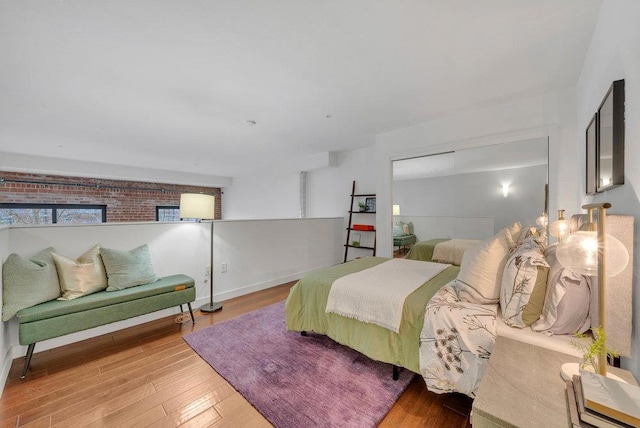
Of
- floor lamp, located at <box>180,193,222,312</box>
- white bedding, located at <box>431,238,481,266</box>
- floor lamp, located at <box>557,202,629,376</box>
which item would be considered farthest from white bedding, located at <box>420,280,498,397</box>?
floor lamp, located at <box>180,193,222,312</box>

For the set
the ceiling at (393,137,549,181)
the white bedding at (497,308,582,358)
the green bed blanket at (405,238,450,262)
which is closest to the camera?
the white bedding at (497,308,582,358)

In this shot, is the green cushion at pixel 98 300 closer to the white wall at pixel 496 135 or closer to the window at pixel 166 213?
the white wall at pixel 496 135

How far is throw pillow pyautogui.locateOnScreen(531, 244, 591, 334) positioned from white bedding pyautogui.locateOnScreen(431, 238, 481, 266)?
1845 millimetres

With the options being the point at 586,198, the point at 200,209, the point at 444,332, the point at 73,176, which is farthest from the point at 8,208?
the point at 586,198

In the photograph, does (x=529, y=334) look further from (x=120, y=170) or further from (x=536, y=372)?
(x=120, y=170)

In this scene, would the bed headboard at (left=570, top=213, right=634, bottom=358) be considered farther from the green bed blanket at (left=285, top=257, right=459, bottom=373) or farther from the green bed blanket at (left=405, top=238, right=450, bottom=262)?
the green bed blanket at (left=405, top=238, right=450, bottom=262)

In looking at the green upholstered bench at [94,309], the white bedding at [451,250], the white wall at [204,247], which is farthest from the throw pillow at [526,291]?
the white wall at [204,247]

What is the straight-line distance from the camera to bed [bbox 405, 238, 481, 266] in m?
3.20

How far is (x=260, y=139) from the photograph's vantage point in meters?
4.13

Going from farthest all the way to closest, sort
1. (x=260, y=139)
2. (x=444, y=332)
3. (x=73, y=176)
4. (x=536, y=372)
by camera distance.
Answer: (x=73, y=176) < (x=260, y=139) < (x=444, y=332) < (x=536, y=372)

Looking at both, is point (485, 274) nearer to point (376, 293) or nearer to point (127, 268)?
point (376, 293)

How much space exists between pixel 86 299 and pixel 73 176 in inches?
201

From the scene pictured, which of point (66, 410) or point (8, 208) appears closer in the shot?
point (66, 410)

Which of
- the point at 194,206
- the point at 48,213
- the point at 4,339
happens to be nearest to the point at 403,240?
the point at 194,206
